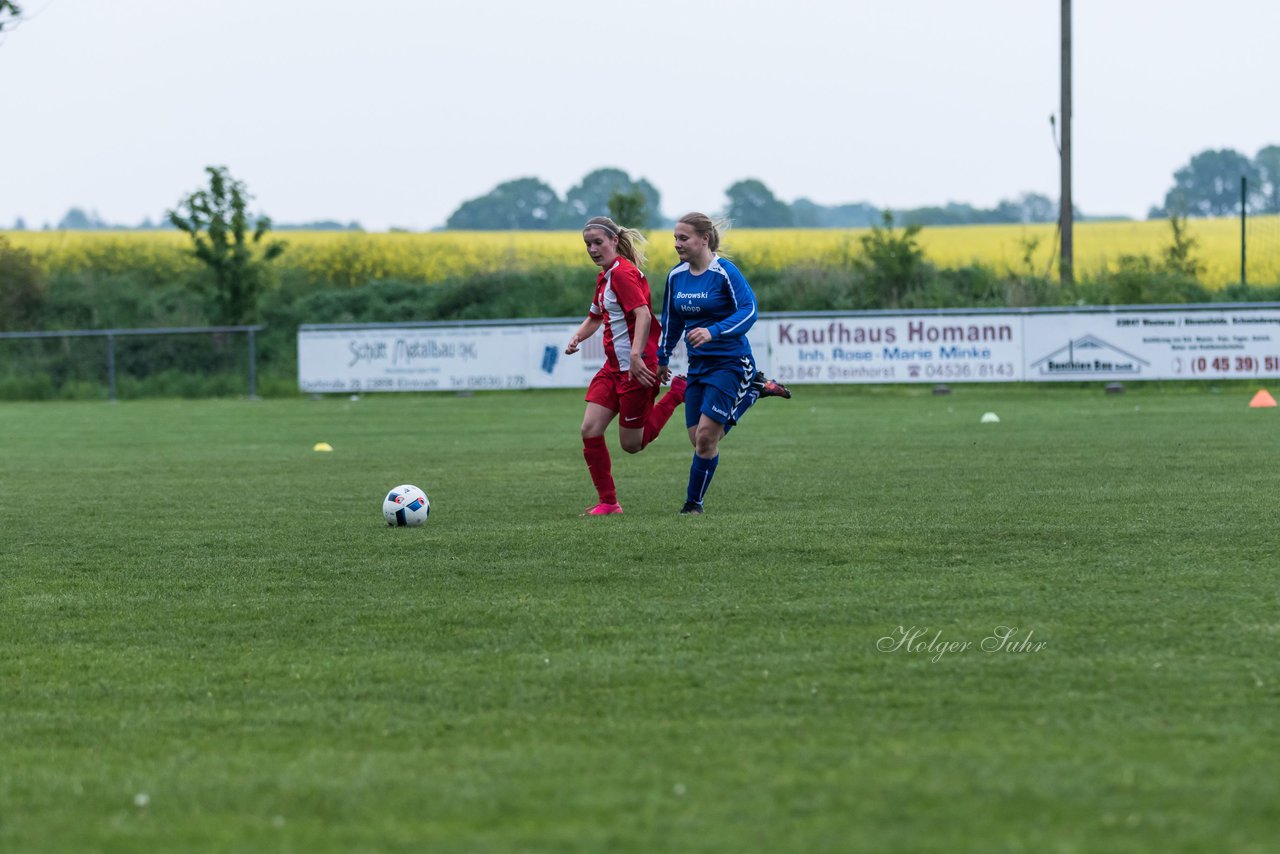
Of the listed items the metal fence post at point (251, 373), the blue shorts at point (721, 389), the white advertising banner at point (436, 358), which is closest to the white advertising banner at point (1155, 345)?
the white advertising banner at point (436, 358)

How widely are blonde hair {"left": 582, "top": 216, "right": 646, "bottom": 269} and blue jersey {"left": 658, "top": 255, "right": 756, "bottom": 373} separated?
0.51 m

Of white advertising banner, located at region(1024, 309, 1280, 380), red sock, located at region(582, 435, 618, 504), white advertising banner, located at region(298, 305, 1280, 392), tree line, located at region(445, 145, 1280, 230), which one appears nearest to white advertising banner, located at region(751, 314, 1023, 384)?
white advertising banner, located at region(298, 305, 1280, 392)

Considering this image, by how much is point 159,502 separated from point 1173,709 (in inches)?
343

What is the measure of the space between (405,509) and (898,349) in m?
19.5

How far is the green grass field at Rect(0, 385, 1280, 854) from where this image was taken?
11.9ft

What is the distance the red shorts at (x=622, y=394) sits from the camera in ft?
34.2

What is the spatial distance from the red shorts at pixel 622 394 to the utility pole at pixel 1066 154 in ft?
82.0

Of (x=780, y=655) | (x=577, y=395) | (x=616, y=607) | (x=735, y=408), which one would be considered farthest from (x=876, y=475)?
(x=577, y=395)

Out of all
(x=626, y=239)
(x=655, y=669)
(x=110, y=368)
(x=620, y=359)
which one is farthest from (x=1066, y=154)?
(x=655, y=669)

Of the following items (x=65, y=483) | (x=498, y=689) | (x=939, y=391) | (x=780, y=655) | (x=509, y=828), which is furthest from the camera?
(x=939, y=391)

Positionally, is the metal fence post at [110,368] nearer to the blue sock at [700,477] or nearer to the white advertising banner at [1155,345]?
Result: the white advertising banner at [1155,345]

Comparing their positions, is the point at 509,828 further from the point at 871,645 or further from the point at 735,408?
the point at 735,408

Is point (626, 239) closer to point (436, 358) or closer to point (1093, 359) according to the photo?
point (1093, 359)

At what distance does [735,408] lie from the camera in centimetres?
1001
